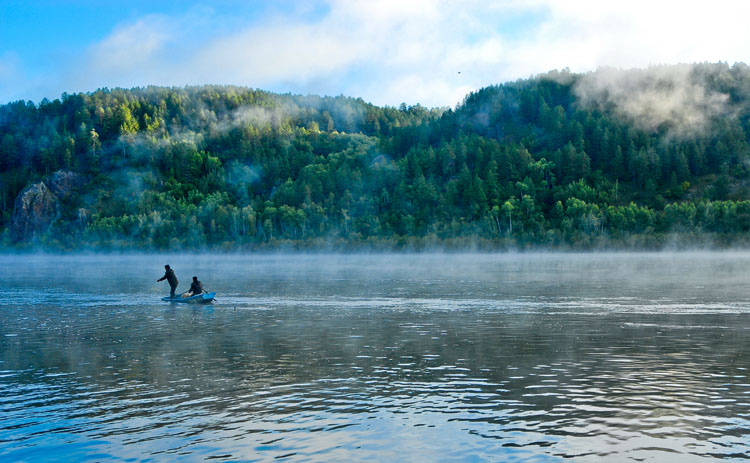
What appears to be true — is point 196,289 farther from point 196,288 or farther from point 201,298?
point 201,298

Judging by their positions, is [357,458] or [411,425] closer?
[357,458]

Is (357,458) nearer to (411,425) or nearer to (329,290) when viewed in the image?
(411,425)

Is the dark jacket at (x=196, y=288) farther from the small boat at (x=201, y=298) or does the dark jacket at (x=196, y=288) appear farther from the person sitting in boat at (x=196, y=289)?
the small boat at (x=201, y=298)

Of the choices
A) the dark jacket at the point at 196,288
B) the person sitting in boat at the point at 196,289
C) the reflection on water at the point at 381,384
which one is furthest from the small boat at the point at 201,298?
the reflection on water at the point at 381,384

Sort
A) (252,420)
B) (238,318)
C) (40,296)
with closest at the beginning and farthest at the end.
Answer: (252,420) → (238,318) → (40,296)

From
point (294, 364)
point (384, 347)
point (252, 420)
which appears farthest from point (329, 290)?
point (252, 420)

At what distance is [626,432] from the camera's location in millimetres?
21875

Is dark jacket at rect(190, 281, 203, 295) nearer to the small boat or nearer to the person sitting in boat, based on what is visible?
the person sitting in boat

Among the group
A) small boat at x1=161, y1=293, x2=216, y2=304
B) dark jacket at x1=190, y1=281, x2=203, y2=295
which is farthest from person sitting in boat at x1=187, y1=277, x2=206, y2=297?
small boat at x1=161, y1=293, x2=216, y2=304

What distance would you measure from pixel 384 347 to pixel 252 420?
16193 millimetres

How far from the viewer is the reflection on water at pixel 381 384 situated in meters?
21.0

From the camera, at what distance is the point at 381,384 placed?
95.9 feet

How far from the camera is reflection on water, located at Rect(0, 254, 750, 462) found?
68.8 feet

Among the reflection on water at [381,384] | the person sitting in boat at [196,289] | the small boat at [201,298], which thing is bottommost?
the reflection on water at [381,384]
